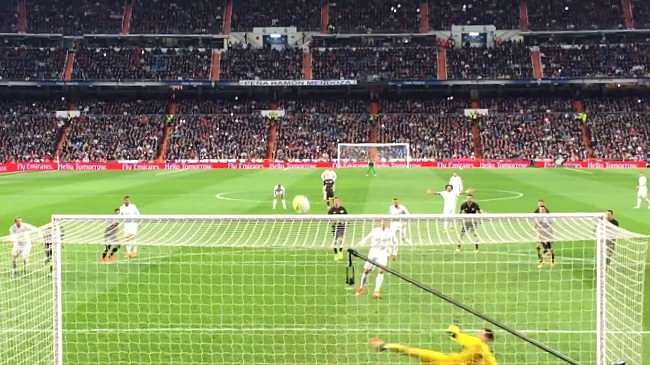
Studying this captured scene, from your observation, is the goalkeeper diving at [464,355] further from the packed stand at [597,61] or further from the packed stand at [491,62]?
the packed stand at [597,61]

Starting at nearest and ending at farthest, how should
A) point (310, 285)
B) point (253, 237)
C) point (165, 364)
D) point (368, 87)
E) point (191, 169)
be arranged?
point (165, 364) → point (310, 285) → point (253, 237) → point (191, 169) → point (368, 87)

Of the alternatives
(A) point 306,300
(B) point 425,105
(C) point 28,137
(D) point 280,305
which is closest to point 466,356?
(D) point 280,305

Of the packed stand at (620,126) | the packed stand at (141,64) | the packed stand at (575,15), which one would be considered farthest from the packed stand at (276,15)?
the packed stand at (620,126)

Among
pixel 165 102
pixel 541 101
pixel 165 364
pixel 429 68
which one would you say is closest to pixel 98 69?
pixel 165 102

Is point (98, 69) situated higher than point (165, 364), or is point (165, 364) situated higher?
point (98, 69)

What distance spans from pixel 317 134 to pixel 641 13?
36.0 m

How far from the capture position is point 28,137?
7019cm

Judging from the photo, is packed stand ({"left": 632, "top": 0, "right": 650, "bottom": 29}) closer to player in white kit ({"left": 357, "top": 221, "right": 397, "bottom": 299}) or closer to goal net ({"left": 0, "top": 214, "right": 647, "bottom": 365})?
goal net ({"left": 0, "top": 214, "right": 647, "bottom": 365})

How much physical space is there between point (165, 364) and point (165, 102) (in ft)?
225

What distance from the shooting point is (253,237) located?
19359mm

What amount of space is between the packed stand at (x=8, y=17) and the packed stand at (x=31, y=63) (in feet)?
7.06

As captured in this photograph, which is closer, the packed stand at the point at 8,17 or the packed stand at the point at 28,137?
the packed stand at the point at 28,137

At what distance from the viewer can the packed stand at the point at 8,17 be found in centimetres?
7750

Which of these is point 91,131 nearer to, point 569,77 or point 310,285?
point 569,77
